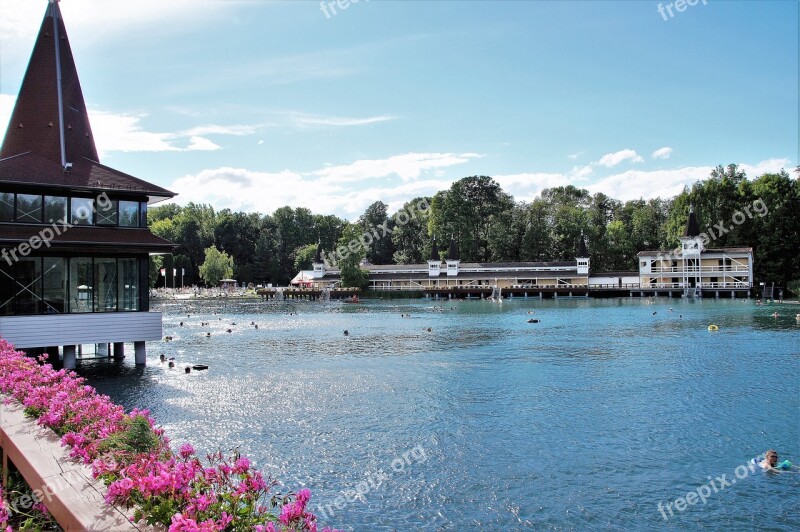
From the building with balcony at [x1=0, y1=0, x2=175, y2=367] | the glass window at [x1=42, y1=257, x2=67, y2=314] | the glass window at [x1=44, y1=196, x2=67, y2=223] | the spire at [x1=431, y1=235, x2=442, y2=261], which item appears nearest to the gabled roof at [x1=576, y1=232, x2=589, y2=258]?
the spire at [x1=431, y1=235, x2=442, y2=261]

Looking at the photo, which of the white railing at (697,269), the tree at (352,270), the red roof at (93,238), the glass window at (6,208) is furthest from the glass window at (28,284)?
the white railing at (697,269)

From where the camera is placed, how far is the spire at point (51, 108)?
2683 centimetres

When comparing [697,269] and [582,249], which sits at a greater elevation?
[582,249]

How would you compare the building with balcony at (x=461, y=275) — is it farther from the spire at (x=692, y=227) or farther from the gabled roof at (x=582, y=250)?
the spire at (x=692, y=227)

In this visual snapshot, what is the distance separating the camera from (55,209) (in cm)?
2472

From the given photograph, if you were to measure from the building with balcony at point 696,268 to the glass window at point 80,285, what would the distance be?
303ft

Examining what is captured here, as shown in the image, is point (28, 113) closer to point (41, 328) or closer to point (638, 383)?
point (41, 328)

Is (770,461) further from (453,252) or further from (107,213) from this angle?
(453,252)

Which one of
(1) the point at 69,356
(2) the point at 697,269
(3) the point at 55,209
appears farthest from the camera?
(2) the point at 697,269

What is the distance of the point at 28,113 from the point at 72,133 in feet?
6.41

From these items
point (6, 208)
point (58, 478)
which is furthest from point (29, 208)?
point (58, 478)

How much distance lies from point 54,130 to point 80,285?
7296 mm

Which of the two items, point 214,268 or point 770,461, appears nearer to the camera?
point 770,461

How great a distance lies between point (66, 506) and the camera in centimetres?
550
